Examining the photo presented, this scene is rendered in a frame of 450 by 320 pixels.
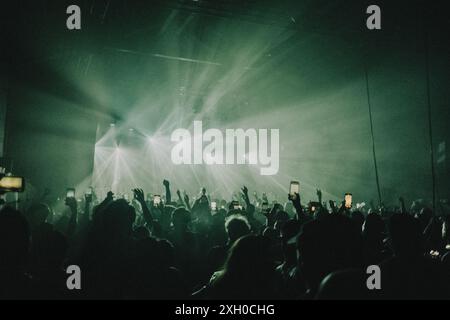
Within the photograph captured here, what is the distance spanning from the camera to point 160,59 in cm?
1218

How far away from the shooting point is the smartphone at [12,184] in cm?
329

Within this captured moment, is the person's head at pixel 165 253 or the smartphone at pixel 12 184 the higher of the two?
the smartphone at pixel 12 184

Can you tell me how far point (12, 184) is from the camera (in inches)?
133

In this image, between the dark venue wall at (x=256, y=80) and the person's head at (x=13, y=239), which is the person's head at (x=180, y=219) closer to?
the person's head at (x=13, y=239)

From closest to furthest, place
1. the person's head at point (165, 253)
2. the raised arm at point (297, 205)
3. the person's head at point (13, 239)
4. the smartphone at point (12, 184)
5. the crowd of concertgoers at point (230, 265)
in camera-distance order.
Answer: the crowd of concertgoers at point (230, 265)
the person's head at point (13, 239)
the person's head at point (165, 253)
the smartphone at point (12, 184)
the raised arm at point (297, 205)

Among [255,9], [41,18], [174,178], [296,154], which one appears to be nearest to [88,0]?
[41,18]

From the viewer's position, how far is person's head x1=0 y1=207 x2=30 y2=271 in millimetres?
2205

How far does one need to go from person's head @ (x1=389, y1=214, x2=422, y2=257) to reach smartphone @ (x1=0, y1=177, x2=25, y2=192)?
3.37 m

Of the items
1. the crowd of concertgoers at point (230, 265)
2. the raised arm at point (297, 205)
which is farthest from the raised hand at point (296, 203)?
the crowd of concertgoers at point (230, 265)

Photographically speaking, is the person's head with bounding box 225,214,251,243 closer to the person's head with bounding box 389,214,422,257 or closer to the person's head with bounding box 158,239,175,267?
the person's head with bounding box 158,239,175,267

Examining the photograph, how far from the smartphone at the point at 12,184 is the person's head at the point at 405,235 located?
3.37m

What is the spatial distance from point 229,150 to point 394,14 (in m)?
12.0

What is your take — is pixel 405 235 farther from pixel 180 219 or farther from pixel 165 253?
pixel 180 219

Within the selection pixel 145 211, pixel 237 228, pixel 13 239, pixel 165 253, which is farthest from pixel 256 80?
pixel 13 239
